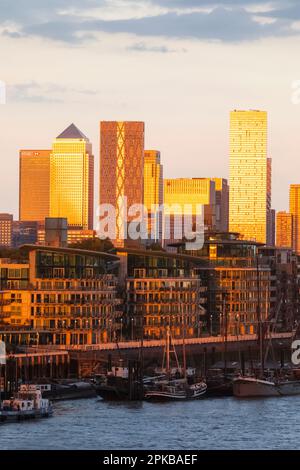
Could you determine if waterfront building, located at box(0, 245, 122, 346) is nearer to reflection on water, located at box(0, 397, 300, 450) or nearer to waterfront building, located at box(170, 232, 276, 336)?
reflection on water, located at box(0, 397, 300, 450)

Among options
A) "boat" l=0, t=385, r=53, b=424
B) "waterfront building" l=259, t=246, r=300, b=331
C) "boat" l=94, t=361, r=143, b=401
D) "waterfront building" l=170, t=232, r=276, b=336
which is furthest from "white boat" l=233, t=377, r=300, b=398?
"waterfront building" l=259, t=246, r=300, b=331

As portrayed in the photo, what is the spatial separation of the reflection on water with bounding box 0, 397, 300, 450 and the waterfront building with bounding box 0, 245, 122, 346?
880 inches

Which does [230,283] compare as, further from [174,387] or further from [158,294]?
[174,387]

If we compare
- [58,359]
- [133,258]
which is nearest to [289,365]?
[133,258]

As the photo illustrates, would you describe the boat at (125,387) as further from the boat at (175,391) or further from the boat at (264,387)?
the boat at (264,387)

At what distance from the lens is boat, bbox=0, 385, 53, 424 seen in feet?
364

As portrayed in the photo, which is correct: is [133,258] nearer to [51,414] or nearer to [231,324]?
[231,324]

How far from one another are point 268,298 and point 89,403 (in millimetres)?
64557

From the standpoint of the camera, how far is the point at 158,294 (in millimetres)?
163125

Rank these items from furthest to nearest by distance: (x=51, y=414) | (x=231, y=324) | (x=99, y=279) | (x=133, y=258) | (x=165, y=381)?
(x=231, y=324) → (x=133, y=258) → (x=99, y=279) → (x=165, y=381) → (x=51, y=414)

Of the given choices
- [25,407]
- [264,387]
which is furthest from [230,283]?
[25,407]

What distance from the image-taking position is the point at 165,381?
13062 cm

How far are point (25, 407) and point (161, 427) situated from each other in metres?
8.68

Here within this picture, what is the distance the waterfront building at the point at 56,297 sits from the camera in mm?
146250
